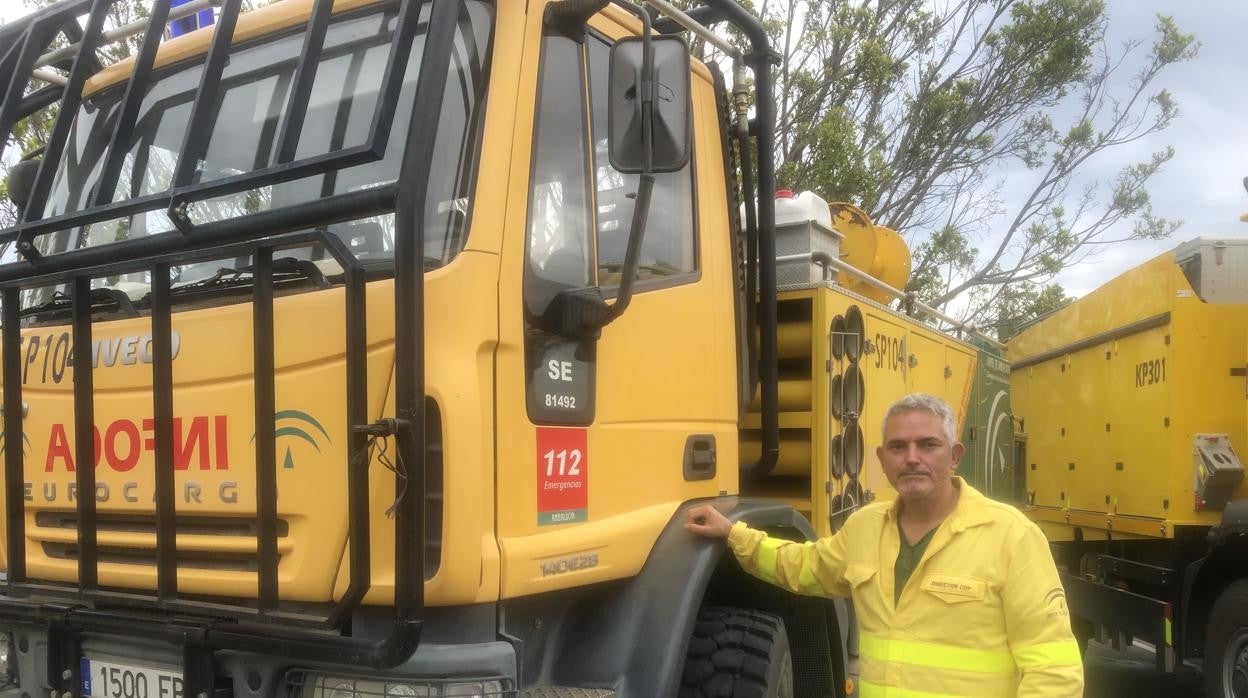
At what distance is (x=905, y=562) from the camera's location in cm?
254

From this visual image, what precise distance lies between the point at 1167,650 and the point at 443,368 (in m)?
4.58

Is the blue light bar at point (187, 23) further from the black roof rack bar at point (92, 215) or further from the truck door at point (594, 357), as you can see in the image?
the truck door at point (594, 357)

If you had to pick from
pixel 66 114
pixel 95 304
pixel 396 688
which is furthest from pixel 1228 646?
pixel 66 114

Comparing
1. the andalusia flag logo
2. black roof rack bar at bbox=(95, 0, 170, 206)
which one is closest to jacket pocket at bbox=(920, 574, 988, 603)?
the andalusia flag logo

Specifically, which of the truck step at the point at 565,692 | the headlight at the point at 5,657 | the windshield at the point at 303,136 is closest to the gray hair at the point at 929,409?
the truck step at the point at 565,692

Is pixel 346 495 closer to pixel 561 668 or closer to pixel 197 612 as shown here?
pixel 197 612

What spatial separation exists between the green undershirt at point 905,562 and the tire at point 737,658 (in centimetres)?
47

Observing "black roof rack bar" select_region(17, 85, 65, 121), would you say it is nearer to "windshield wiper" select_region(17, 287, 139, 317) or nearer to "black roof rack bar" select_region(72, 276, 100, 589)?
"windshield wiper" select_region(17, 287, 139, 317)

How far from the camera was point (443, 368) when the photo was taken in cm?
207

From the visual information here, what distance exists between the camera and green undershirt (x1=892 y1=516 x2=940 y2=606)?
2.52 metres

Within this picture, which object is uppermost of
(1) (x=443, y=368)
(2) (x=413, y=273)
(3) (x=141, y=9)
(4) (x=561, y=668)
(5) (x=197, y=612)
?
(3) (x=141, y=9)

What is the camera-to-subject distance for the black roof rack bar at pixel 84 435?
241cm

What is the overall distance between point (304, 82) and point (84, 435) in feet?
3.26

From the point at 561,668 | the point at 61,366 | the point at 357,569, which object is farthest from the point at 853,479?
the point at 61,366
